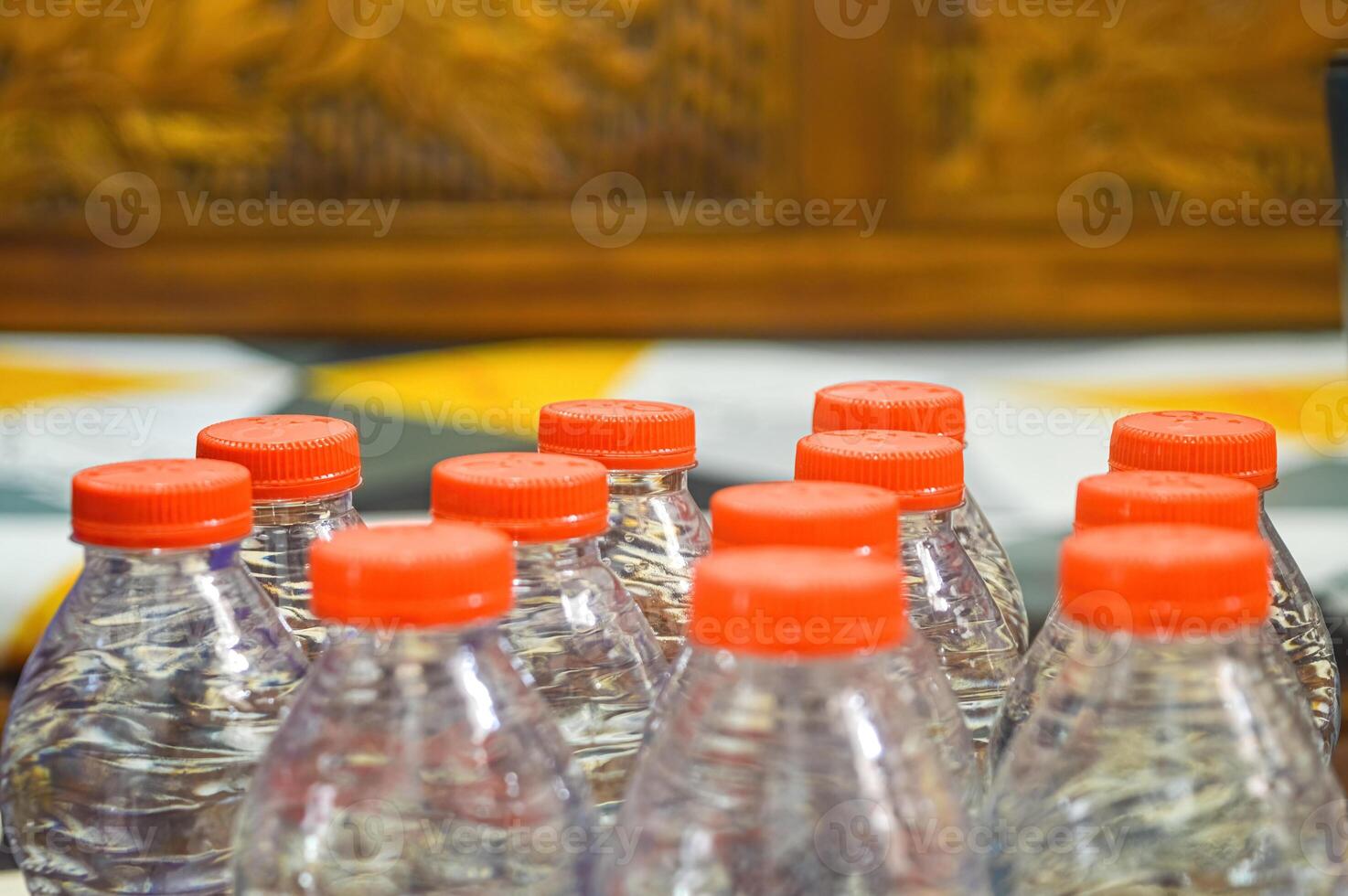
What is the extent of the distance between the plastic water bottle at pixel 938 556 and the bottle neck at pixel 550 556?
117mm

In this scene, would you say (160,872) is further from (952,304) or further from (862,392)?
(952,304)

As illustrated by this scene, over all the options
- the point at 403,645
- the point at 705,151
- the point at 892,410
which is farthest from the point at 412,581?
the point at 705,151

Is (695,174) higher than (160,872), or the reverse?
(695,174)

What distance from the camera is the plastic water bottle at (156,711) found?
0.62 m

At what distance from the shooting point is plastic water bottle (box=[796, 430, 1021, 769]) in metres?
0.67

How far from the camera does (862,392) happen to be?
835 mm

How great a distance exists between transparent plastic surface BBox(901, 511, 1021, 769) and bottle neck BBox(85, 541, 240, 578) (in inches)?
12.9

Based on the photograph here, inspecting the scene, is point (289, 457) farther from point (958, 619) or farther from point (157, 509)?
point (958, 619)

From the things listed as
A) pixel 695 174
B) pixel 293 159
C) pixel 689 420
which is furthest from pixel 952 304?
pixel 689 420

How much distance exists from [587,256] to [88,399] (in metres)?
0.62

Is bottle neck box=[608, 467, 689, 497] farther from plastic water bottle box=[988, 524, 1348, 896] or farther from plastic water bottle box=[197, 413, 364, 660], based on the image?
plastic water bottle box=[988, 524, 1348, 896]

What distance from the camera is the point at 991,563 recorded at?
0.88 meters

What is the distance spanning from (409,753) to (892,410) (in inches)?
15.2

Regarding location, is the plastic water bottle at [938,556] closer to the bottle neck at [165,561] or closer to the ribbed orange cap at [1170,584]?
the ribbed orange cap at [1170,584]
